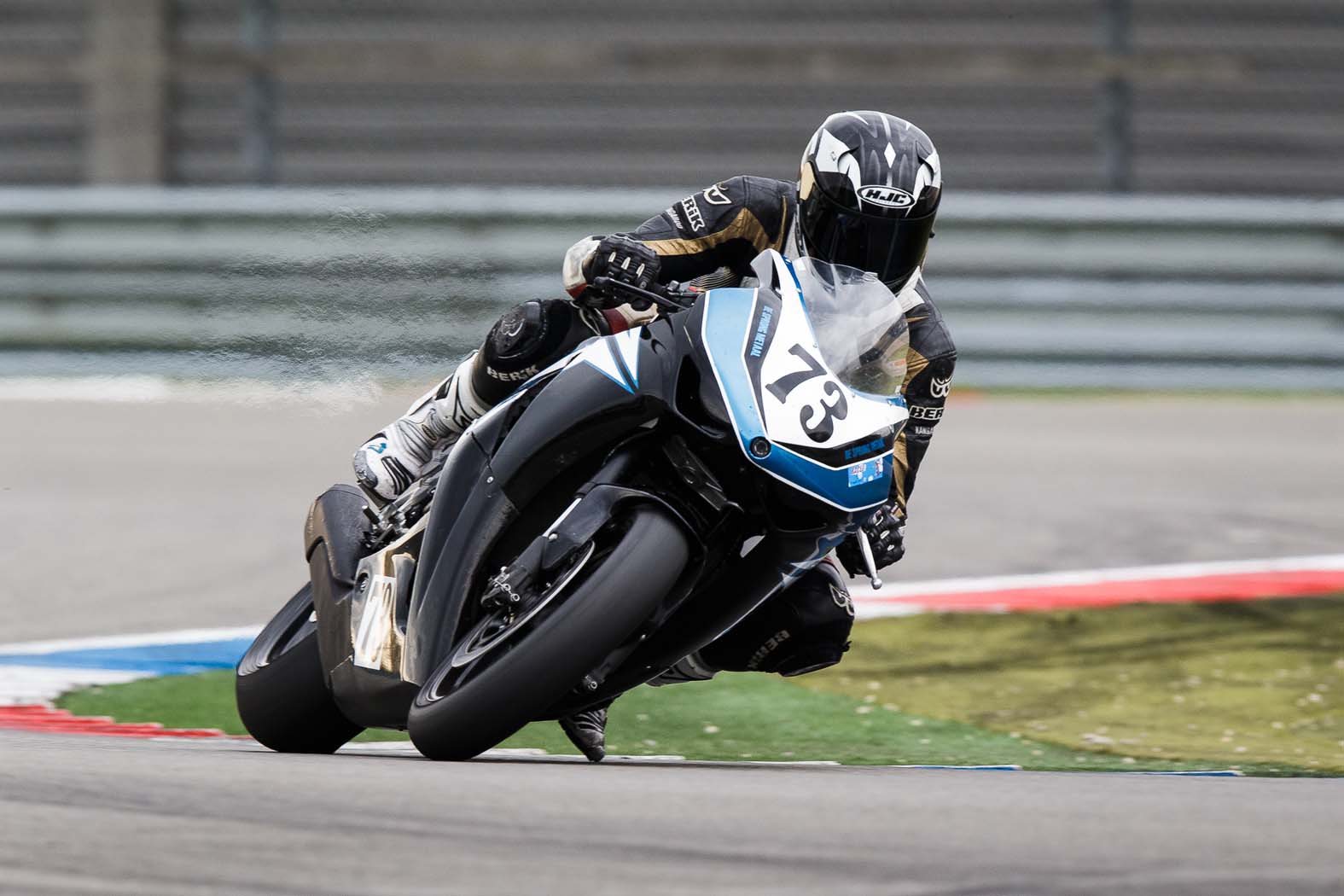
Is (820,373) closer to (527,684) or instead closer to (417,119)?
(527,684)

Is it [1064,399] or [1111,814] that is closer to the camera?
[1111,814]

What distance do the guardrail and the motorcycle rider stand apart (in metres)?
6.81

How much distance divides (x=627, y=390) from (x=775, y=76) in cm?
991

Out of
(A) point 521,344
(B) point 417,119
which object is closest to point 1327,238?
(B) point 417,119

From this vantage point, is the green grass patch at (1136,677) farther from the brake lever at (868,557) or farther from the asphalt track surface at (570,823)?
the brake lever at (868,557)

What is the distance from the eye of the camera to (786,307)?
13.8 feet

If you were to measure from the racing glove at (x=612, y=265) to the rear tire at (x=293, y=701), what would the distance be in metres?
1.04

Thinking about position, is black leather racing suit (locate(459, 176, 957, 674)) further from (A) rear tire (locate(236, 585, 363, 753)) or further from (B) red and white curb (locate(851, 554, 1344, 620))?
(B) red and white curb (locate(851, 554, 1344, 620))

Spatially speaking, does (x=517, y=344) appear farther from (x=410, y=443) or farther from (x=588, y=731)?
(x=588, y=731)

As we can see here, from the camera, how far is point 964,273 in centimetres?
1220

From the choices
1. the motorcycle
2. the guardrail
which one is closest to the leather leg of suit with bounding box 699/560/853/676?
the motorcycle

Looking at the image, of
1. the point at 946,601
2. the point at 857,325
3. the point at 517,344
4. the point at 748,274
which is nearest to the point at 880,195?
the point at 857,325

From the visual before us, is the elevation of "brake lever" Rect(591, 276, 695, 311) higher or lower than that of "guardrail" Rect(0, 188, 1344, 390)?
higher

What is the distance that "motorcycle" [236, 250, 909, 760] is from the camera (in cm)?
392
